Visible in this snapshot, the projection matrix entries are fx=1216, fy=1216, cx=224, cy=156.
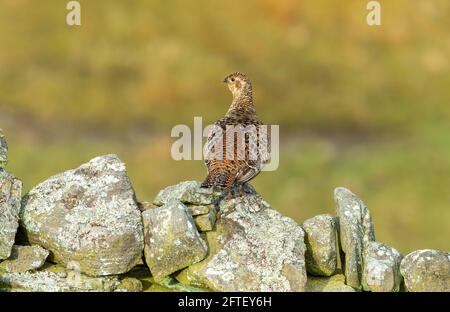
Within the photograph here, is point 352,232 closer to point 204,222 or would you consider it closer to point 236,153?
point 204,222

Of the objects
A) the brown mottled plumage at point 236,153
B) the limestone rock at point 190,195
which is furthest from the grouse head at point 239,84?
the limestone rock at point 190,195

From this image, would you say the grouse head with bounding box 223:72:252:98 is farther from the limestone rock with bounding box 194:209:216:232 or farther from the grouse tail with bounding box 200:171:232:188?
the limestone rock with bounding box 194:209:216:232

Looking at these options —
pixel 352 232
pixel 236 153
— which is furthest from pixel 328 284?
pixel 236 153

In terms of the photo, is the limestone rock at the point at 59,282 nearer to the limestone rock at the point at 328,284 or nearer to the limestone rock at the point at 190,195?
the limestone rock at the point at 190,195

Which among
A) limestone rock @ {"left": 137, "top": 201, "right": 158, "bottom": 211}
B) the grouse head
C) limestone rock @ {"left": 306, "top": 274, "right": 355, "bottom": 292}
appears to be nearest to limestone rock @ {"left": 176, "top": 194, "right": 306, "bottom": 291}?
limestone rock @ {"left": 306, "top": 274, "right": 355, "bottom": 292}

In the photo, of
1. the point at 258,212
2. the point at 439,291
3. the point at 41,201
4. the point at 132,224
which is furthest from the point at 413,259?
the point at 41,201
